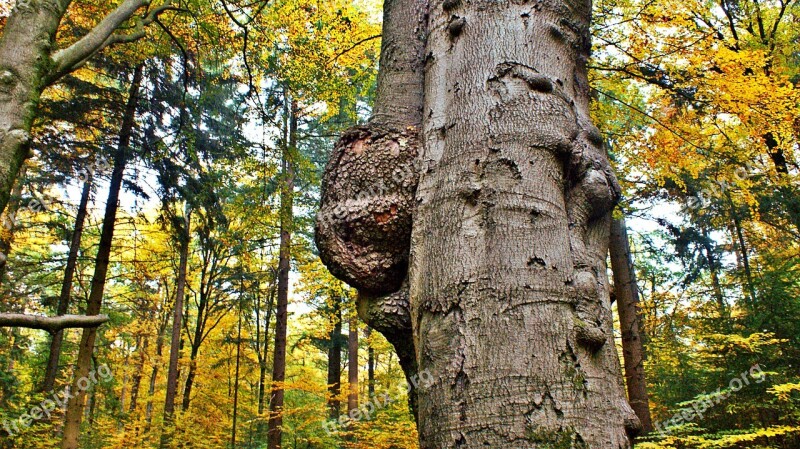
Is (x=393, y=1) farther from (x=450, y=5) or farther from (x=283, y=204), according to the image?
(x=283, y=204)

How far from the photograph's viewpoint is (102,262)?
7.77m

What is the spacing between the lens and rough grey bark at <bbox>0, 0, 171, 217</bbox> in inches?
56.1

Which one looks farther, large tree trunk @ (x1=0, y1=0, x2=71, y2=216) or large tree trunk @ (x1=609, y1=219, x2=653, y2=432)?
large tree trunk @ (x1=609, y1=219, x2=653, y2=432)

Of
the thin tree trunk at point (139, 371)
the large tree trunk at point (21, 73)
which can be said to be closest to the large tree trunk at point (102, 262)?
the large tree trunk at point (21, 73)

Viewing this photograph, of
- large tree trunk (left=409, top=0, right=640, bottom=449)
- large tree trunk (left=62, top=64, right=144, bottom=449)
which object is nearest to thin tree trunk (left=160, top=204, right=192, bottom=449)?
large tree trunk (left=62, top=64, right=144, bottom=449)

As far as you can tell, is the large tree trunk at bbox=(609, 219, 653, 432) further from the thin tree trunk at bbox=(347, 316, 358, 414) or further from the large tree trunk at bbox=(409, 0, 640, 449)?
the thin tree trunk at bbox=(347, 316, 358, 414)

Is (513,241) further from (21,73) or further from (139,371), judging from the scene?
(139,371)

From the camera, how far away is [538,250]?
4.88ft

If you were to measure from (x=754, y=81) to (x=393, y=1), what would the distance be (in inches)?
202

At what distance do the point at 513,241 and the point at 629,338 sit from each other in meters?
5.70

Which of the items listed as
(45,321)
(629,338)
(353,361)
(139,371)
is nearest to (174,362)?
(353,361)

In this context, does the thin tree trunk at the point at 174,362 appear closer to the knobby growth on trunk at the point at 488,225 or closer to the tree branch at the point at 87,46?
the tree branch at the point at 87,46

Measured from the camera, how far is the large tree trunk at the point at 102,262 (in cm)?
707

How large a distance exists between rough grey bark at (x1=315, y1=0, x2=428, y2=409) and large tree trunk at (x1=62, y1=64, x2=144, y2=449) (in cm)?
678
